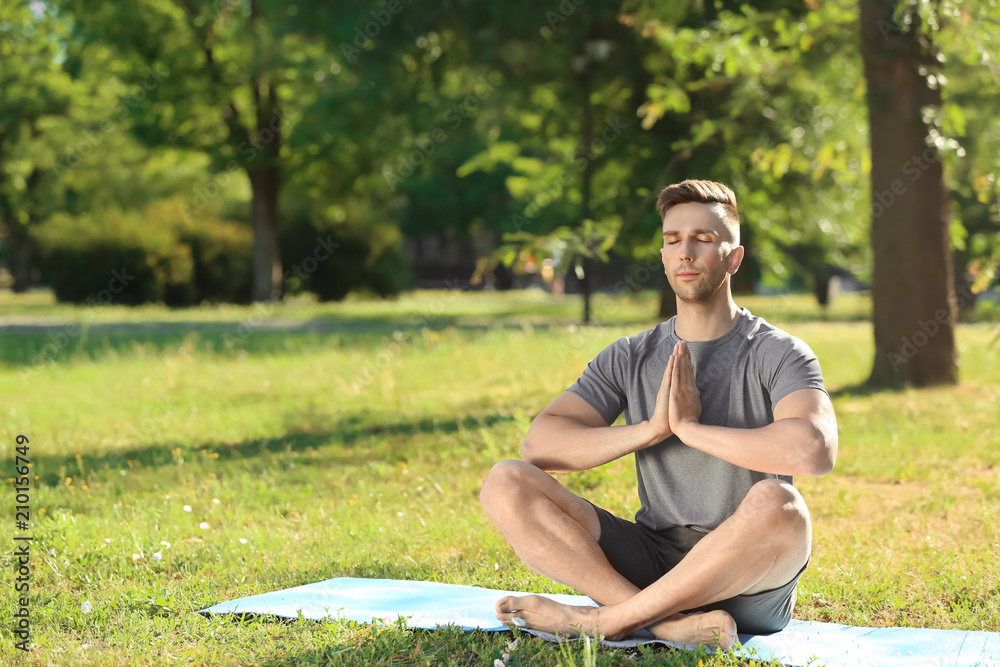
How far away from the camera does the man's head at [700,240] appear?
147 inches

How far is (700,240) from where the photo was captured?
3.77 metres

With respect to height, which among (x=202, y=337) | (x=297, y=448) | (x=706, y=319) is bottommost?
(x=297, y=448)

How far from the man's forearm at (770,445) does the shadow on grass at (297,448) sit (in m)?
4.85

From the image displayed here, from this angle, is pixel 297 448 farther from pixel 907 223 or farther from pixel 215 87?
pixel 215 87

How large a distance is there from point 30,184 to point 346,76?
28927 millimetres

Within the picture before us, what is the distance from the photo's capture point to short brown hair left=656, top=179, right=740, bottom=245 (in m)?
3.79

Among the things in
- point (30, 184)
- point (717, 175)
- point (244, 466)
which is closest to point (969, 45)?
point (717, 175)

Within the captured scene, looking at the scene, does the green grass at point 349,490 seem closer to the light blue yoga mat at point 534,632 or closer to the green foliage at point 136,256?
the light blue yoga mat at point 534,632

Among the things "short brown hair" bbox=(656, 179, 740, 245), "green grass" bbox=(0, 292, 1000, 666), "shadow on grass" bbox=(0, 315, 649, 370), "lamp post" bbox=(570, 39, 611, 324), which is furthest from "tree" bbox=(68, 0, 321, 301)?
"short brown hair" bbox=(656, 179, 740, 245)

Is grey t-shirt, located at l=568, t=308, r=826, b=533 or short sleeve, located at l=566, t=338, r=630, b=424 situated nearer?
grey t-shirt, located at l=568, t=308, r=826, b=533

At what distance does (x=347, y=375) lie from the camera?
12.0 m

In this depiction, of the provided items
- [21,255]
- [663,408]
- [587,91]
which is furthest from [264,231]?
[663,408]

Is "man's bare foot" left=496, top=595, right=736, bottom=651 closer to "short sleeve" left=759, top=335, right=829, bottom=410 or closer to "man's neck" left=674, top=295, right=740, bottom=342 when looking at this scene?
"short sleeve" left=759, top=335, right=829, bottom=410

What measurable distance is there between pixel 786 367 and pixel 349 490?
4236 millimetres
